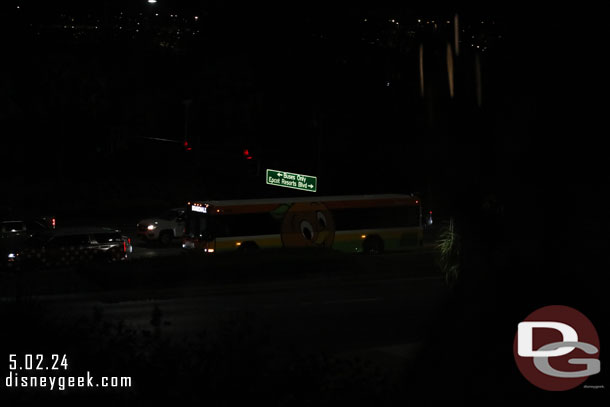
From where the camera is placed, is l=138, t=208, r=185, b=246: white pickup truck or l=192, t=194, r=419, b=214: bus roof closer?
l=192, t=194, r=419, b=214: bus roof

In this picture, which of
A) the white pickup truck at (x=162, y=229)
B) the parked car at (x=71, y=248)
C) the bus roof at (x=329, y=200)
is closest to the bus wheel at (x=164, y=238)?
the white pickup truck at (x=162, y=229)

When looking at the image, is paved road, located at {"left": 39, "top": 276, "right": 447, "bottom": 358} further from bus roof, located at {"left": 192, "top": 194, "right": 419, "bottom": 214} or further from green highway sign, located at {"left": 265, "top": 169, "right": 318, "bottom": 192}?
green highway sign, located at {"left": 265, "top": 169, "right": 318, "bottom": 192}

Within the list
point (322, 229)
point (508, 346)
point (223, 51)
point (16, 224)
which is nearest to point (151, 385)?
point (508, 346)

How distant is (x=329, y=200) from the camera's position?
107 feet

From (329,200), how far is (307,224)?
1.57 metres

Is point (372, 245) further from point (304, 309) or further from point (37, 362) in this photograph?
point (37, 362)

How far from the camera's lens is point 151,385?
6602mm

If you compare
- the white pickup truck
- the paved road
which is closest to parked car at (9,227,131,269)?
the paved road

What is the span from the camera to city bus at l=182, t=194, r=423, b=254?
30.5 meters

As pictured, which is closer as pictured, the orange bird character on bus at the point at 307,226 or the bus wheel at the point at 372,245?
the orange bird character on bus at the point at 307,226

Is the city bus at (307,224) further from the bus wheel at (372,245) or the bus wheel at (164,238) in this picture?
the bus wheel at (164,238)

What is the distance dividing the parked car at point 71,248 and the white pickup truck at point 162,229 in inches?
411

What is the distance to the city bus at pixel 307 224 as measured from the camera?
3053 cm

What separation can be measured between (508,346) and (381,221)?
27.9m
